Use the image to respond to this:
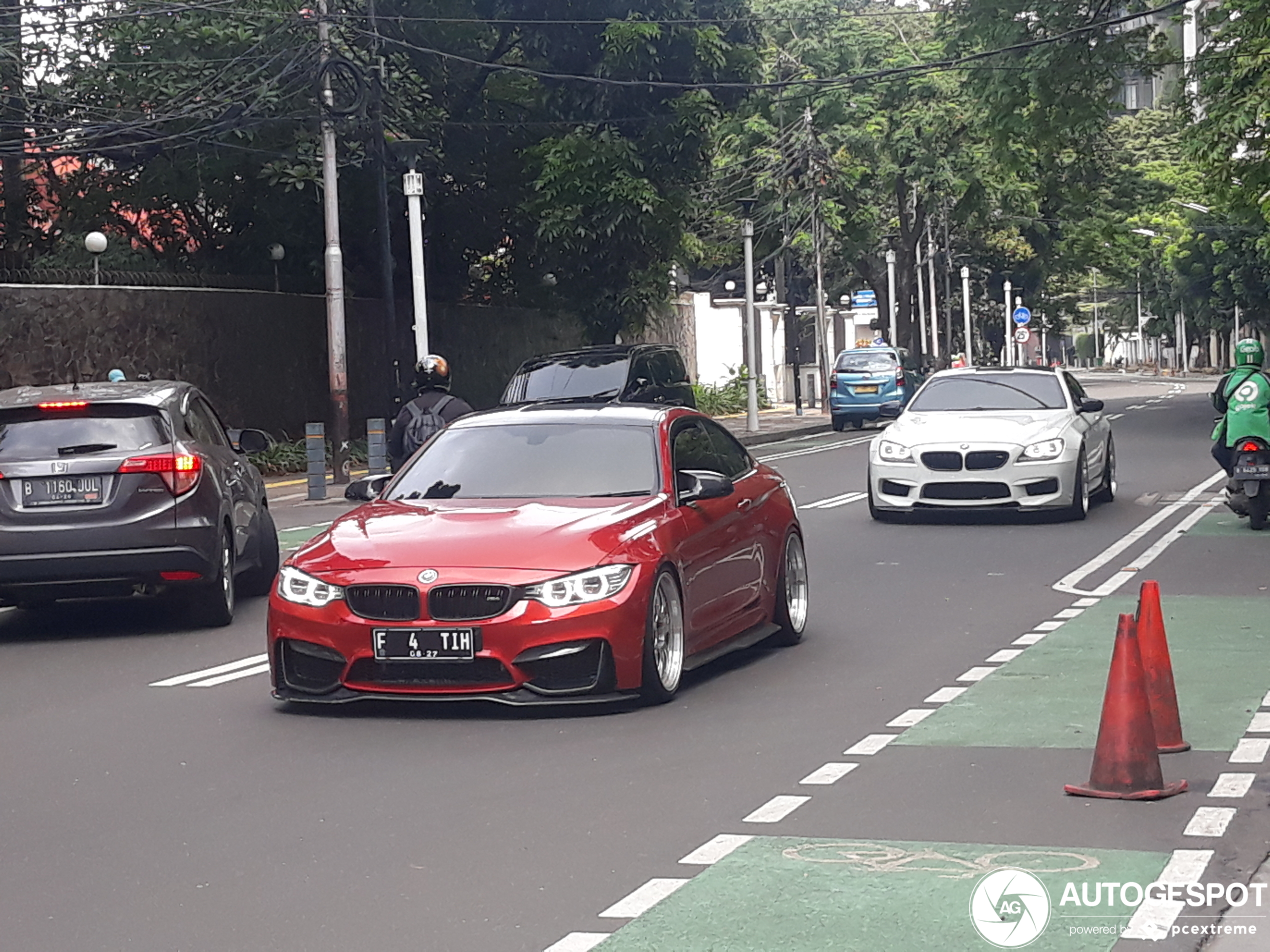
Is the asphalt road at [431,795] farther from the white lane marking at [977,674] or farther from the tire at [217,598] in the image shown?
the tire at [217,598]

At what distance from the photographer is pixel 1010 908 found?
583cm

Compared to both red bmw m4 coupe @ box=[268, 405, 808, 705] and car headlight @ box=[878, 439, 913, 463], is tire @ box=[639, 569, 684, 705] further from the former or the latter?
car headlight @ box=[878, 439, 913, 463]

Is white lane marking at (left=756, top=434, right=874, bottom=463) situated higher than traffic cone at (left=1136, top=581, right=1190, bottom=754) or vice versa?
traffic cone at (left=1136, top=581, right=1190, bottom=754)

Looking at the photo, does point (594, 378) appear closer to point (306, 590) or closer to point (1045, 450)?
point (1045, 450)

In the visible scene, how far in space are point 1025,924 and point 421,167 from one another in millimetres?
33348

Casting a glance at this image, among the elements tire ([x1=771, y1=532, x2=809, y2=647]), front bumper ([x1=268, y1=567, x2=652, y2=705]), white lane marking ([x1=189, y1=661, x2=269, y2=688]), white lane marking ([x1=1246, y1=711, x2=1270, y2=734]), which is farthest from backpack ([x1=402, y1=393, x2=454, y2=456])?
white lane marking ([x1=1246, y1=711, x2=1270, y2=734])

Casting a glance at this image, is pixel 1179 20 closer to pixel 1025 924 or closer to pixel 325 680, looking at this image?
pixel 325 680

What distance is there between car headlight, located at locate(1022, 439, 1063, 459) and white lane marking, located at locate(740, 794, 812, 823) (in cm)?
1213

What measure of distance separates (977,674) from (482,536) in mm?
2809

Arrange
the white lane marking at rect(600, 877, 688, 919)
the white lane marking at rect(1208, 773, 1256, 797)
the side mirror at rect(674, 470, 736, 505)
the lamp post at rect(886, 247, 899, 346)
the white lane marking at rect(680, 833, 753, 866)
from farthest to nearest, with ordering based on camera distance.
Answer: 1. the lamp post at rect(886, 247, 899, 346)
2. the side mirror at rect(674, 470, 736, 505)
3. the white lane marking at rect(1208, 773, 1256, 797)
4. the white lane marking at rect(680, 833, 753, 866)
5. the white lane marking at rect(600, 877, 688, 919)

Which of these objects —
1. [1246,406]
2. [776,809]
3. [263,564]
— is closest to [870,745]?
[776,809]

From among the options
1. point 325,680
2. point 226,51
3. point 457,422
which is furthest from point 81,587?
point 226,51

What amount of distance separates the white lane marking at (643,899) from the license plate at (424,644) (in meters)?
2.96

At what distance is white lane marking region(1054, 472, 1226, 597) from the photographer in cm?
1423
